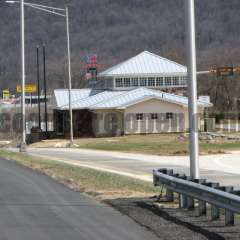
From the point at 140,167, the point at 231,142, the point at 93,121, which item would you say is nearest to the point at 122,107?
the point at 93,121

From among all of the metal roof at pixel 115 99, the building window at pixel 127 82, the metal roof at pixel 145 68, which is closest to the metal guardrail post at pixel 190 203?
the metal roof at pixel 115 99

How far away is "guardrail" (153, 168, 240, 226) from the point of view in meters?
11.0

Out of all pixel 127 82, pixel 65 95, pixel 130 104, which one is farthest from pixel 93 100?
pixel 127 82

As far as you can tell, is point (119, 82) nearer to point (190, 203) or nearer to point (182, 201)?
point (182, 201)

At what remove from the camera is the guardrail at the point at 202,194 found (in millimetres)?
11045

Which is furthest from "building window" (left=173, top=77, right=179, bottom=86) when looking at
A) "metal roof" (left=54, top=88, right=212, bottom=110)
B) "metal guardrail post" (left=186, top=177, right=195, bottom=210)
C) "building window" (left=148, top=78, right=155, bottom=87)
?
"metal guardrail post" (left=186, top=177, right=195, bottom=210)

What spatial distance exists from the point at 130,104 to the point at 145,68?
1365cm

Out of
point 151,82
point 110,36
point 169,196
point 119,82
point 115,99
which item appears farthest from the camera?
point 110,36

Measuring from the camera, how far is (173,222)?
1212 centimetres

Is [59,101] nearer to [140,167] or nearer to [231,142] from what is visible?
[231,142]

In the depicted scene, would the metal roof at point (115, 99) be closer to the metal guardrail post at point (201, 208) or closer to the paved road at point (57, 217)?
the paved road at point (57, 217)

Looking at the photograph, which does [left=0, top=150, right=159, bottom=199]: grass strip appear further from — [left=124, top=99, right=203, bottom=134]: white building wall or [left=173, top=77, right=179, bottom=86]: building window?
[left=173, top=77, right=179, bottom=86]: building window

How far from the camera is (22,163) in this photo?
98.2 ft

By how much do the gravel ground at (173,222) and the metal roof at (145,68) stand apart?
59.5 m
